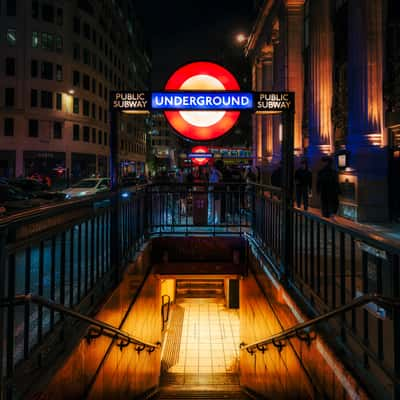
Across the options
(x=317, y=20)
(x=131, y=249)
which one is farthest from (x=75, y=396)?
(x=317, y=20)

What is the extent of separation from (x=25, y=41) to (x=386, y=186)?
4853 centimetres

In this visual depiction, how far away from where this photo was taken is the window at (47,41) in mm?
48219

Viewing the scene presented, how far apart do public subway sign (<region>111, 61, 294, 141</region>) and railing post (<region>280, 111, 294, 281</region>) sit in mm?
1005

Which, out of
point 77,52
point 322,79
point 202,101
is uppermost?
point 77,52

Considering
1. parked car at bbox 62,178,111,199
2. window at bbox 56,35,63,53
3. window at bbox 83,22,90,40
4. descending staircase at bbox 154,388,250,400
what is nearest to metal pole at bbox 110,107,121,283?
descending staircase at bbox 154,388,250,400

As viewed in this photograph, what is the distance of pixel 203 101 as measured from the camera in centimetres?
438

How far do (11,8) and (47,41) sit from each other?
5.27 meters

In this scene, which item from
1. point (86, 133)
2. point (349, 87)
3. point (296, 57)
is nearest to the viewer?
point (349, 87)

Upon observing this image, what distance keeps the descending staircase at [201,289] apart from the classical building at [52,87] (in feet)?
103

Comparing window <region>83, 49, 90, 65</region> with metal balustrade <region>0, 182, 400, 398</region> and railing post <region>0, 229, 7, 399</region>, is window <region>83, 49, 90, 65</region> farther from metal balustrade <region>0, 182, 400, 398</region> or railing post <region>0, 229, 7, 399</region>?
railing post <region>0, 229, 7, 399</region>

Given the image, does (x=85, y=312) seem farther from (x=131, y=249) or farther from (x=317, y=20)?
(x=317, y=20)

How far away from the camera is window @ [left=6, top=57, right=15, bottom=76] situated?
1796 inches

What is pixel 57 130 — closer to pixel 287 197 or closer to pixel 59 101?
pixel 59 101

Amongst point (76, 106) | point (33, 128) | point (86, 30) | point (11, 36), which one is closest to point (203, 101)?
point (33, 128)
